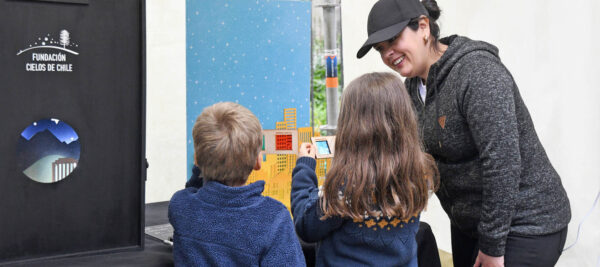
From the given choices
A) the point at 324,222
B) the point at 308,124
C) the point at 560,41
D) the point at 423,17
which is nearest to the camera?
the point at 324,222

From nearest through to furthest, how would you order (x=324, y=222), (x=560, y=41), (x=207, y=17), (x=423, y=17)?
Answer: (x=324, y=222)
(x=423, y=17)
(x=207, y=17)
(x=560, y=41)

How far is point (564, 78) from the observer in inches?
82.9

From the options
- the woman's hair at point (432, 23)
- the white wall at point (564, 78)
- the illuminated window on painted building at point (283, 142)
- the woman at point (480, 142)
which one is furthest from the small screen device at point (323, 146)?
the white wall at point (564, 78)

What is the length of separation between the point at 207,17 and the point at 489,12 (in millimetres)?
1349

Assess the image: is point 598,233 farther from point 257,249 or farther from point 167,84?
point 167,84

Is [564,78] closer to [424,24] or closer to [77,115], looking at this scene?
[424,24]

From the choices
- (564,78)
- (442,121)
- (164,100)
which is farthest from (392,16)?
(164,100)

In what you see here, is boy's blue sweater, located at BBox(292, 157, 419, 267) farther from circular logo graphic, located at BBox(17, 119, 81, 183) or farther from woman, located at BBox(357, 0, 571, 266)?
circular logo graphic, located at BBox(17, 119, 81, 183)

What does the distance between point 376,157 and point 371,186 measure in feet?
0.24

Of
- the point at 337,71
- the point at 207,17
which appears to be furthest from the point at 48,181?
the point at 337,71

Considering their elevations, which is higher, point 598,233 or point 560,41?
point 560,41

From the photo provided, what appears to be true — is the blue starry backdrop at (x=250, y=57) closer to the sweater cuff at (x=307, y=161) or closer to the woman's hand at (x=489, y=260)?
the sweater cuff at (x=307, y=161)

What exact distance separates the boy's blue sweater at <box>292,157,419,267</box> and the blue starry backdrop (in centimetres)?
68

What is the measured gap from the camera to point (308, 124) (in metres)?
1.98
